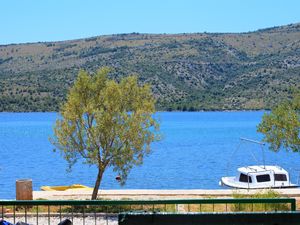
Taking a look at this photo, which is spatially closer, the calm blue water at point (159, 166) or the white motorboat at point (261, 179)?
the white motorboat at point (261, 179)

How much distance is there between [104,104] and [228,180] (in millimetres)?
17900

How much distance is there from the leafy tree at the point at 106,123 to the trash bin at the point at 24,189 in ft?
6.51

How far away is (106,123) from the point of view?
21.0 m

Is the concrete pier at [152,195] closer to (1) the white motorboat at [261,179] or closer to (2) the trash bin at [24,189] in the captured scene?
(2) the trash bin at [24,189]

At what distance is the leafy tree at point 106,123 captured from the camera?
2106 cm

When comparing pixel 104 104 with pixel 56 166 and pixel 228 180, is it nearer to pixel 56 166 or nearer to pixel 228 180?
pixel 228 180

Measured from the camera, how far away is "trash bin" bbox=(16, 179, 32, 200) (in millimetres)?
19828

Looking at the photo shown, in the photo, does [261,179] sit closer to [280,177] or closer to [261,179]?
[261,179]

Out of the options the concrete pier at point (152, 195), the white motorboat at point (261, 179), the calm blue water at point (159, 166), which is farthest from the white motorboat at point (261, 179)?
the concrete pier at point (152, 195)

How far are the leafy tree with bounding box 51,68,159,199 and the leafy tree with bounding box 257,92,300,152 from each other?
3.37 m

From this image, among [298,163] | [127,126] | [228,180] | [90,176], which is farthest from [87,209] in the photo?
[298,163]

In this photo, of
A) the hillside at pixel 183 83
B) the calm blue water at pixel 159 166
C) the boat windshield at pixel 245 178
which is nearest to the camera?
the boat windshield at pixel 245 178

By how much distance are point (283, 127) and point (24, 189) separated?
772cm

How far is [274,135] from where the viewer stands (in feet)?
68.7
